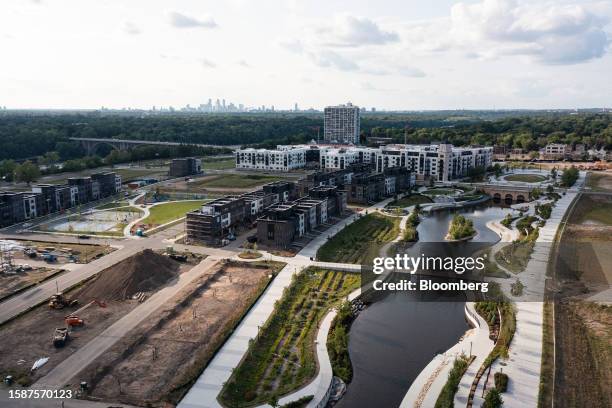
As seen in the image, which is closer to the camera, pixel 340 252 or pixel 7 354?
pixel 7 354

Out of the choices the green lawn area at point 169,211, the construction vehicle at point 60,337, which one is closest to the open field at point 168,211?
the green lawn area at point 169,211

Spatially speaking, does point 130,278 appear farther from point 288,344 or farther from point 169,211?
point 169,211

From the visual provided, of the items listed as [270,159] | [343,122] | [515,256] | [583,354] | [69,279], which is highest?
[343,122]

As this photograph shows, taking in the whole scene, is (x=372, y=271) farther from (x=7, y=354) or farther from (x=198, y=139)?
(x=198, y=139)

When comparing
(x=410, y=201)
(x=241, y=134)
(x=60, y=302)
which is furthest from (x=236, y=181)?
(x=241, y=134)

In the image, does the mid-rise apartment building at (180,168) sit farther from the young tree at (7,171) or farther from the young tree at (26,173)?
the young tree at (7,171)

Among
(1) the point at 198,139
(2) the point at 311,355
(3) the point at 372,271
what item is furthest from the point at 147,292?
(1) the point at 198,139
